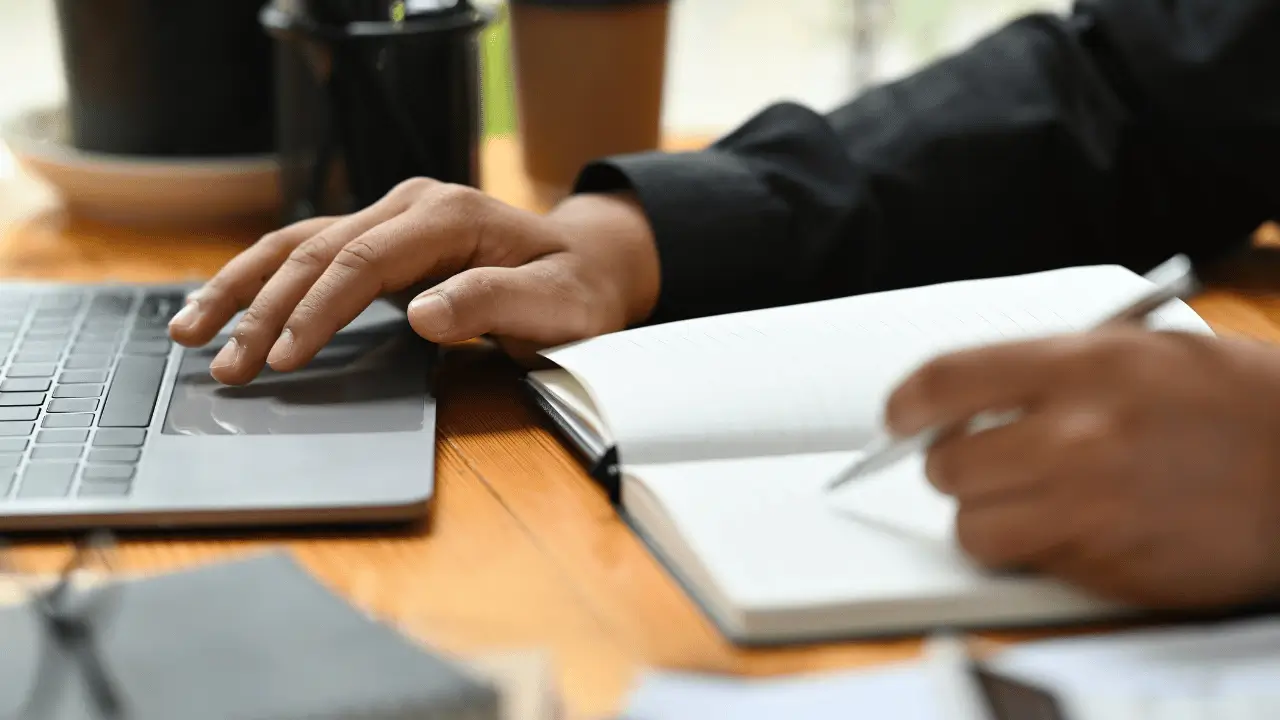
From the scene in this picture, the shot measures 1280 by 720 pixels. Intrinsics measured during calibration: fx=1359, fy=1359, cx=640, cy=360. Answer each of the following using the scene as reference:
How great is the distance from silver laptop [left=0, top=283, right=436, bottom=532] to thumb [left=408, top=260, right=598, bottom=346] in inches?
1.5

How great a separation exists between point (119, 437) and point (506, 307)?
0.20 meters

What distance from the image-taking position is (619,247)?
796 millimetres

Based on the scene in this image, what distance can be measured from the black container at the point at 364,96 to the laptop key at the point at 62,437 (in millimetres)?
361

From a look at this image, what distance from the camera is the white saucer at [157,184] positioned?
3.51 ft

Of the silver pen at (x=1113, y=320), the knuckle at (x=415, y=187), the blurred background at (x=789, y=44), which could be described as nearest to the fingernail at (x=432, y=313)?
the knuckle at (x=415, y=187)

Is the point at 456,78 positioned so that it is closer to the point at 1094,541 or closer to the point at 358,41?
the point at 358,41

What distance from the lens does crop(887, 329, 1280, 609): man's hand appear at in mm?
480

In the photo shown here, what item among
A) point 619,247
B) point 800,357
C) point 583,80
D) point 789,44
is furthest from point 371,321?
point 789,44

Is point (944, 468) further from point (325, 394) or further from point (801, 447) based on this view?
point (325, 394)

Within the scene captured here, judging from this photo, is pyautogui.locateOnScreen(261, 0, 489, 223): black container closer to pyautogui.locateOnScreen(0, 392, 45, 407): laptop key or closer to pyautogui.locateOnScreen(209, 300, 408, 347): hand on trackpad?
pyautogui.locateOnScreen(209, 300, 408, 347): hand on trackpad

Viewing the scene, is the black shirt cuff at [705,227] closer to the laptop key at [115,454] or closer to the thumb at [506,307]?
the thumb at [506,307]

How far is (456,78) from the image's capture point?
100 centimetres

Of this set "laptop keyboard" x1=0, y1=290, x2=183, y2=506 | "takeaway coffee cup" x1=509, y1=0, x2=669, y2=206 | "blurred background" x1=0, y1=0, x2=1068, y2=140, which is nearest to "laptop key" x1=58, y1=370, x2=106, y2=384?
"laptop keyboard" x1=0, y1=290, x2=183, y2=506

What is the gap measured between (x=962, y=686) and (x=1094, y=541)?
97 millimetres
